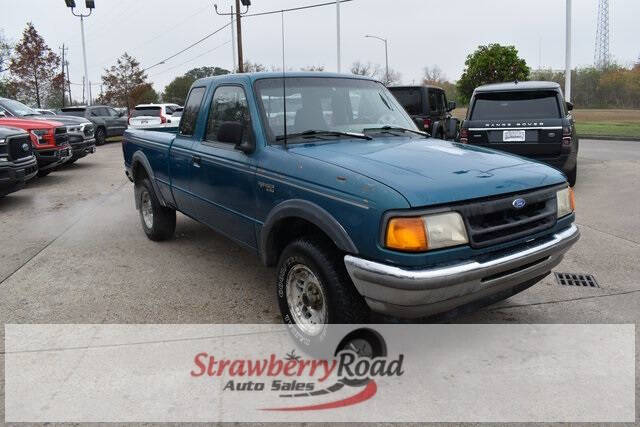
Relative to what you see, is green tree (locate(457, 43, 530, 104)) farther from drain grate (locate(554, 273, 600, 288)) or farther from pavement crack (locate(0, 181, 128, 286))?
drain grate (locate(554, 273, 600, 288))

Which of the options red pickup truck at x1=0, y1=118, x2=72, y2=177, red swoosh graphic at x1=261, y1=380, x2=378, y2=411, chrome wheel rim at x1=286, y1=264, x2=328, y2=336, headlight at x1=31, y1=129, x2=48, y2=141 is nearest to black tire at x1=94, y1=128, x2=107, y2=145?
red pickup truck at x1=0, y1=118, x2=72, y2=177

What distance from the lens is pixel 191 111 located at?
5.14 m

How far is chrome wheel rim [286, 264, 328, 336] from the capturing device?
11.1 feet

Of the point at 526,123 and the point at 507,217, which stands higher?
the point at 526,123

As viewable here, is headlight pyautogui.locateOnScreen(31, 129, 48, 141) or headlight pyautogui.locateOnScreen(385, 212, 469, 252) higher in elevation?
headlight pyautogui.locateOnScreen(31, 129, 48, 141)

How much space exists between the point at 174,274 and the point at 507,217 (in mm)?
3267

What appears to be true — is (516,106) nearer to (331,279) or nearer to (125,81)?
(331,279)

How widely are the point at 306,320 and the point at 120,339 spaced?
137cm

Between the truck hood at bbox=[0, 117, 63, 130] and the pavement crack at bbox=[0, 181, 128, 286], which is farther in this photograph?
the truck hood at bbox=[0, 117, 63, 130]

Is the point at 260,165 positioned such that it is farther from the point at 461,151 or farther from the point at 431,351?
the point at 431,351

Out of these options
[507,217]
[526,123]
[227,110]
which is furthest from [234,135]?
[526,123]

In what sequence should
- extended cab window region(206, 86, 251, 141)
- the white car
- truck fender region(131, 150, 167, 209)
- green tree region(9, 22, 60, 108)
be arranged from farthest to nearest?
1. green tree region(9, 22, 60, 108)
2. the white car
3. truck fender region(131, 150, 167, 209)
4. extended cab window region(206, 86, 251, 141)

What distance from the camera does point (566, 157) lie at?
8.45 meters

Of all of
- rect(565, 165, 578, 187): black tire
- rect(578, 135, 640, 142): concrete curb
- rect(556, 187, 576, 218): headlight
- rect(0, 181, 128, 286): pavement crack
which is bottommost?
rect(0, 181, 128, 286): pavement crack
